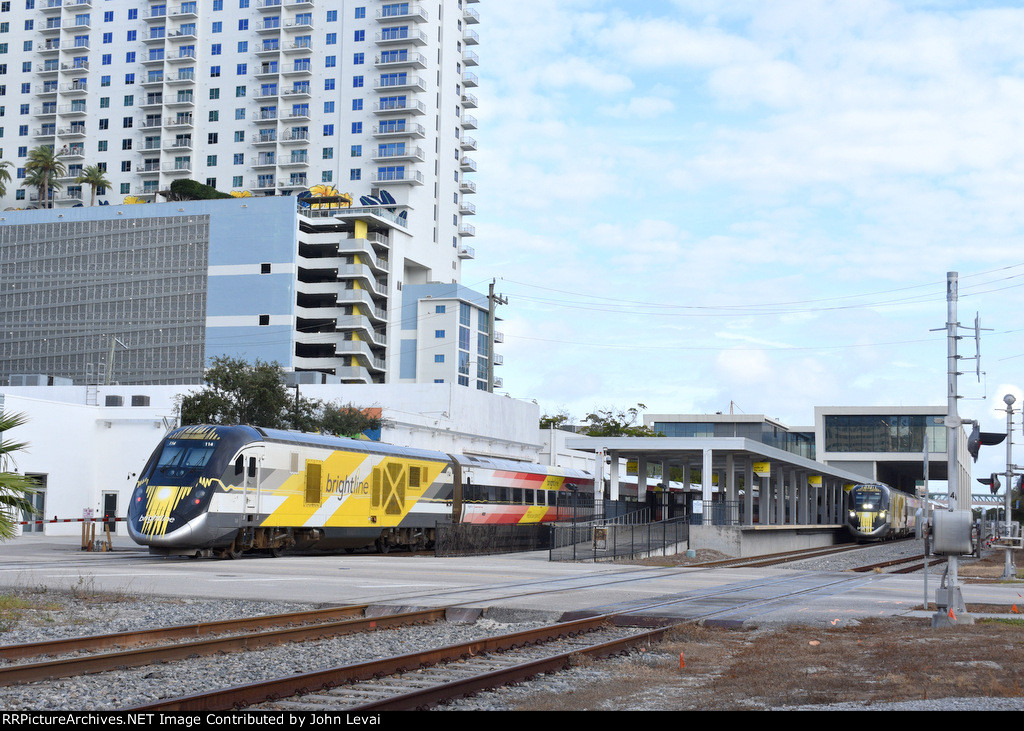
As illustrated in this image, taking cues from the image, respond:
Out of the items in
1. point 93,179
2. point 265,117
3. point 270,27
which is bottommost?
point 93,179

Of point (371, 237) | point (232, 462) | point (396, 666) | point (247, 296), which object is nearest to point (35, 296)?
point (247, 296)

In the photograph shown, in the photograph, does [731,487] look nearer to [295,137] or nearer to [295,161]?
[295,161]

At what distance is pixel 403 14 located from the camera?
12106 cm

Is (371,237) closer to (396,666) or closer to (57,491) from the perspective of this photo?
(57,491)

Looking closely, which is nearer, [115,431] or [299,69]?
[115,431]

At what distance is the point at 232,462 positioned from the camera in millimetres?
28625

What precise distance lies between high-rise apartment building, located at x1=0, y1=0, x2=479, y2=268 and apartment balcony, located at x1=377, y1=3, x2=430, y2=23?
0.51ft

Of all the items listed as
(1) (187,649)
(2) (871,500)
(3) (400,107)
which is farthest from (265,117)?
(1) (187,649)

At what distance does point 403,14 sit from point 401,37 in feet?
8.43

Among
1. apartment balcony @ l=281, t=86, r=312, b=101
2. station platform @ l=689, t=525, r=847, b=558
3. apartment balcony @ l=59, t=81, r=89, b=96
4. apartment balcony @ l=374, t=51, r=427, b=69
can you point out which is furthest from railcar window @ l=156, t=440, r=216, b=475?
apartment balcony @ l=59, t=81, r=89, b=96

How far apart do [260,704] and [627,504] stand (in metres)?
41.4

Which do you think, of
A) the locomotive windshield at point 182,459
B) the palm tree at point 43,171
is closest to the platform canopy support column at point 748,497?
the locomotive windshield at point 182,459

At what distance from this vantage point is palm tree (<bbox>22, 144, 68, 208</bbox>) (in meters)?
127

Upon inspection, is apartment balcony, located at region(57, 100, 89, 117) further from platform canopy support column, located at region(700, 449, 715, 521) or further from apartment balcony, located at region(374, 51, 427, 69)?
platform canopy support column, located at region(700, 449, 715, 521)
